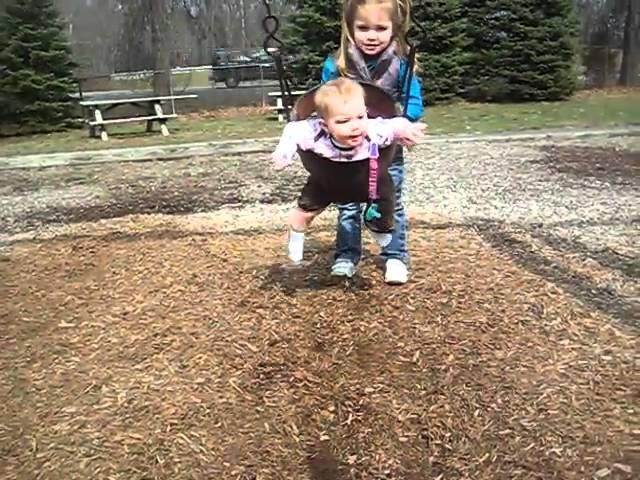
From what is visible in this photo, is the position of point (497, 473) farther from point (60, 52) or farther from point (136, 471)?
point (60, 52)

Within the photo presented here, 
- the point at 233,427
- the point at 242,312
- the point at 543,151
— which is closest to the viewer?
the point at 233,427

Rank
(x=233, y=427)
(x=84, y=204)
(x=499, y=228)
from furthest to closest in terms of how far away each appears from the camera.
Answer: (x=84, y=204), (x=499, y=228), (x=233, y=427)

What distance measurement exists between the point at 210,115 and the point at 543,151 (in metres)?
10.6

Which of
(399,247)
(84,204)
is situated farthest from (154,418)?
(84,204)

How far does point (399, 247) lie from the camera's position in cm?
394

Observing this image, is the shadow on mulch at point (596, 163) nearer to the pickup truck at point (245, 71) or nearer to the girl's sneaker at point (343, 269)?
the girl's sneaker at point (343, 269)

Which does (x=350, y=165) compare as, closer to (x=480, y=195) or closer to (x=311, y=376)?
(x=311, y=376)

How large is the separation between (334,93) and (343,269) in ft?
3.18

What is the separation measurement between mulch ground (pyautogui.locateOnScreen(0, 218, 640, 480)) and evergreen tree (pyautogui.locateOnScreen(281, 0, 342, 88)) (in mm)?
13387

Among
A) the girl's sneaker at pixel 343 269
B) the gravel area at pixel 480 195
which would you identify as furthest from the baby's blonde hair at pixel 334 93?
the gravel area at pixel 480 195

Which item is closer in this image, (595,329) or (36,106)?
(595,329)

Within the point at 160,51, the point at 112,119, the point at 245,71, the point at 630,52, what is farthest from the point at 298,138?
the point at 245,71

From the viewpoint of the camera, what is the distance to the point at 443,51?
17828 mm

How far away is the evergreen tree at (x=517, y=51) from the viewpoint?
18.0 metres
